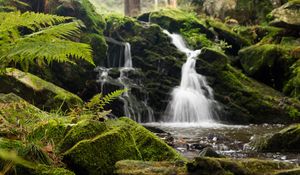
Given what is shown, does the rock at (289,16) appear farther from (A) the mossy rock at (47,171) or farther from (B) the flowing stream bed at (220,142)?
(A) the mossy rock at (47,171)

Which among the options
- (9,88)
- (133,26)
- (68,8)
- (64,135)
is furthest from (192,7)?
(64,135)

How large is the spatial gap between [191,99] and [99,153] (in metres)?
9.39

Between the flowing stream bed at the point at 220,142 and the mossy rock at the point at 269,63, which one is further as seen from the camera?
the mossy rock at the point at 269,63

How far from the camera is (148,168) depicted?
3162mm

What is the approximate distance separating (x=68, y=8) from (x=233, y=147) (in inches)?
318

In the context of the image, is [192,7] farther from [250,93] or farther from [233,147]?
[233,147]

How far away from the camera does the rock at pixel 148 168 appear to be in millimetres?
3064

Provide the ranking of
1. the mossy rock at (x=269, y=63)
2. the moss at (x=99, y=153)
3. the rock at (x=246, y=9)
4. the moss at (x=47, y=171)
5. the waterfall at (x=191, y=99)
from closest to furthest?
the moss at (x=47, y=171) < the moss at (x=99, y=153) < the waterfall at (x=191, y=99) < the mossy rock at (x=269, y=63) < the rock at (x=246, y=9)

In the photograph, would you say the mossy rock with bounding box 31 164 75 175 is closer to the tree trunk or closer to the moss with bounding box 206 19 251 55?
the moss with bounding box 206 19 251 55

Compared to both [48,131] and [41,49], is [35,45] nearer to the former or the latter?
[41,49]

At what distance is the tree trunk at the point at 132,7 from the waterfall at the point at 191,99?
786 centimetres

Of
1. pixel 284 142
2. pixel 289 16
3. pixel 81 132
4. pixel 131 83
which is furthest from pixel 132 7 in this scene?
pixel 81 132

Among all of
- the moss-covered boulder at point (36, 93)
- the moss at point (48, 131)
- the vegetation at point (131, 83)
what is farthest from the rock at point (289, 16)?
the moss at point (48, 131)

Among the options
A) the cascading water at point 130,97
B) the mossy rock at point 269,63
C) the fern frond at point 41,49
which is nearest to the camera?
the fern frond at point 41,49
